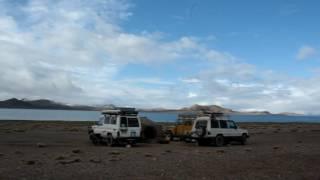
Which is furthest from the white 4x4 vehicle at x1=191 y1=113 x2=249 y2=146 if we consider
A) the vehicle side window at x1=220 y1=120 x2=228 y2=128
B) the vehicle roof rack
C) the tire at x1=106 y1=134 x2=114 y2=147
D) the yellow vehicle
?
the tire at x1=106 y1=134 x2=114 y2=147

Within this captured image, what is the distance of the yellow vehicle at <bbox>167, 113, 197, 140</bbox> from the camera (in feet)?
121

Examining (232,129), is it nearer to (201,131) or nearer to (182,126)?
(201,131)

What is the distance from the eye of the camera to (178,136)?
3744cm

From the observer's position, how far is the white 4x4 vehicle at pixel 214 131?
33.2 m

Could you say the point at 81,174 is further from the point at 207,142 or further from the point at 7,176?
the point at 207,142

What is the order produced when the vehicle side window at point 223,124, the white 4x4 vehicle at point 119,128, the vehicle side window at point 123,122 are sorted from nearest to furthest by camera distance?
the white 4x4 vehicle at point 119,128 → the vehicle side window at point 123,122 → the vehicle side window at point 223,124

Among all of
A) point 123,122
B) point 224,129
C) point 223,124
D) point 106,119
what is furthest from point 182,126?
point 123,122

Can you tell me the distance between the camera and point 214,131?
33.4m

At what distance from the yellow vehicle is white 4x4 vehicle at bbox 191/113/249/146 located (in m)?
2.57

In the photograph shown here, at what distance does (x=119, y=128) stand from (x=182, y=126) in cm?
723

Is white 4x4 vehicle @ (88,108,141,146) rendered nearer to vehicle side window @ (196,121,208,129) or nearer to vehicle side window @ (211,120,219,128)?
vehicle side window @ (196,121,208,129)

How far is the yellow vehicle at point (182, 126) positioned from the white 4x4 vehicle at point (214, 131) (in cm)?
257

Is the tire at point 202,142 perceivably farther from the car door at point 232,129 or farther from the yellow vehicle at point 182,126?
the yellow vehicle at point 182,126

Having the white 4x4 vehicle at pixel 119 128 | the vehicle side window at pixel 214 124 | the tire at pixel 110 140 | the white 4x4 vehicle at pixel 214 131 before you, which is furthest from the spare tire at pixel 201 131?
the tire at pixel 110 140
